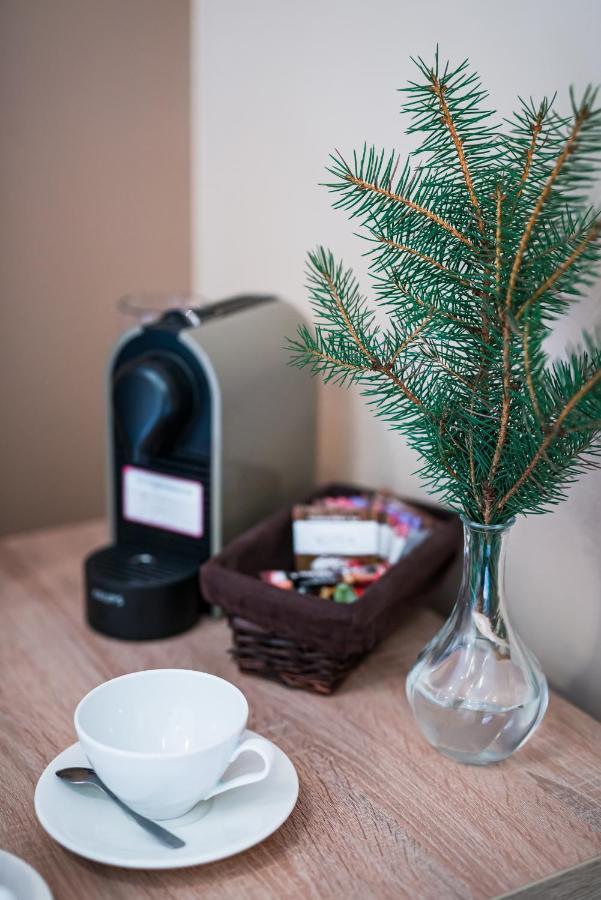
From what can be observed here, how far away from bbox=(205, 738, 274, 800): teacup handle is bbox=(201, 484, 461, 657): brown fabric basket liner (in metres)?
0.14

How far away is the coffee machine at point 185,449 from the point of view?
0.91 m

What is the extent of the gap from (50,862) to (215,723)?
0.46 feet

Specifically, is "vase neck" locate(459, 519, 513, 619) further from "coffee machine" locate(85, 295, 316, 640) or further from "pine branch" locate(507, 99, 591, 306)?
"coffee machine" locate(85, 295, 316, 640)

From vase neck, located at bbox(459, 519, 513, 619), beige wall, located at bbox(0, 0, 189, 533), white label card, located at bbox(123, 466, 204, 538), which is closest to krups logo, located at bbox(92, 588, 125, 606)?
white label card, located at bbox(123, 466, 204, 538)

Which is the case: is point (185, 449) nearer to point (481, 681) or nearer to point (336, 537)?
point (336, 537)

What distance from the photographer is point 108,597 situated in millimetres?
910

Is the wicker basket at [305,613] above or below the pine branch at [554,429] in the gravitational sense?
below

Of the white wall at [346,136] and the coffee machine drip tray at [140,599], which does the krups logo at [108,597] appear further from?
the white wall at [346,136]

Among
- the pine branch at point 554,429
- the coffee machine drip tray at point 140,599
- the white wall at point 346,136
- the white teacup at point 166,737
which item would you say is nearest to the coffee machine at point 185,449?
the coffee machine drip tray at point 140,599

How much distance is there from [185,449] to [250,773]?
390mm

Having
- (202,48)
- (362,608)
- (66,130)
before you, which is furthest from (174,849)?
(66,130)

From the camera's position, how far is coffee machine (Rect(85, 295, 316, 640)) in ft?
2.97

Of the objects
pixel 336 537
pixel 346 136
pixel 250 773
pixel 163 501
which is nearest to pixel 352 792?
pixel 250 773

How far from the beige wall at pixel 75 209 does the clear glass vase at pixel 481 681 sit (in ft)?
3.69
